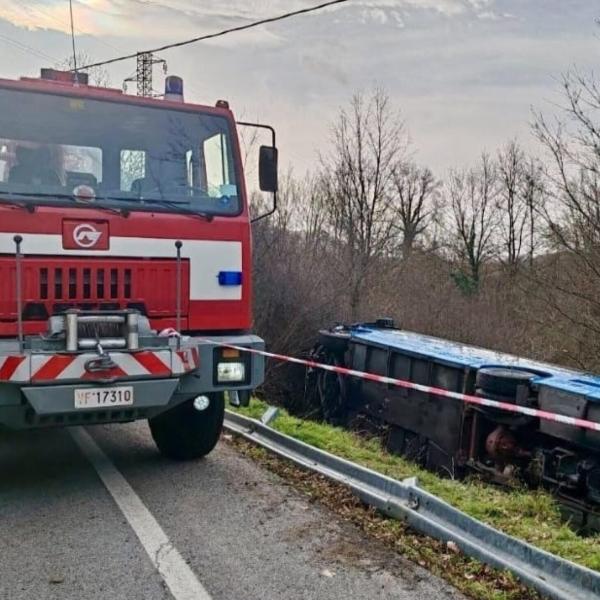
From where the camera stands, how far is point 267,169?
641 cm

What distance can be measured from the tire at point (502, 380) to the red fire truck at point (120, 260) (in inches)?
116

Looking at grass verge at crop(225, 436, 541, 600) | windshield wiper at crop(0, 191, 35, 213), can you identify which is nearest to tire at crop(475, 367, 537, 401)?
grass verge at crop(225, 436, 541, 600)

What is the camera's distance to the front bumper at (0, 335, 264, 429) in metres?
4.59

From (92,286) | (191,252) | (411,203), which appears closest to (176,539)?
(92,286)

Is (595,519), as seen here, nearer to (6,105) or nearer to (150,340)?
(150,340)

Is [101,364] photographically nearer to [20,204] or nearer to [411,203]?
[20,204]

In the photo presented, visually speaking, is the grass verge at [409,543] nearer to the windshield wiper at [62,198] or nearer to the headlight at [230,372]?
the headlight at [230,372]

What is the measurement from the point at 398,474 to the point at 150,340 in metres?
2.37

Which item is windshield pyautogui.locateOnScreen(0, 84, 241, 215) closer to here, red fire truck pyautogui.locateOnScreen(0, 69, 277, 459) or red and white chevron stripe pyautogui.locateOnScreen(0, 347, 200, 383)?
red fire truck pyautogui.locateOnScreen(0, 69, 277, 459)

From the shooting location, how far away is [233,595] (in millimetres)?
3449

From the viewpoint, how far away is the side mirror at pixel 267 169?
639cm

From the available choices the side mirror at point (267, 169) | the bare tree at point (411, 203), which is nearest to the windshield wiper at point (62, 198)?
the side mirror at point (267, 169)

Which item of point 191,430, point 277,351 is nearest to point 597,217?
point 277,351

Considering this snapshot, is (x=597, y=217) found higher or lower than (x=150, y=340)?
higher
